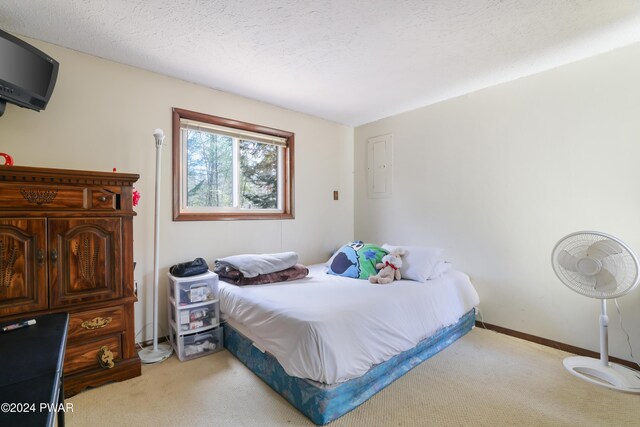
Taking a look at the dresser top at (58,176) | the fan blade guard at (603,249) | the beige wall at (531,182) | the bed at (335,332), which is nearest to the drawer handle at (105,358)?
the bed at (335,332)

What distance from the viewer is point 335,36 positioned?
1957 mm

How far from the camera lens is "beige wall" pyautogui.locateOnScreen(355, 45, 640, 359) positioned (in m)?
2.10

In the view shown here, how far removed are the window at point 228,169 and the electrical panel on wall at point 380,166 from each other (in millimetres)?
1073

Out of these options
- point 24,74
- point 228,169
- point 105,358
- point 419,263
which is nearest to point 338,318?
point 419,263

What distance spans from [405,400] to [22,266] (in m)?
2.28

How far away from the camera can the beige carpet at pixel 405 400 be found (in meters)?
1.54

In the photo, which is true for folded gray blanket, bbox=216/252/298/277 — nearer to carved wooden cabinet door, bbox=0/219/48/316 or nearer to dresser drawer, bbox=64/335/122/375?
dresser drawer, bbox=64/335/122/375

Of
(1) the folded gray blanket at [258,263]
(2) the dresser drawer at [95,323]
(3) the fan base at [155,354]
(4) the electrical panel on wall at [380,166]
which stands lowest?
(3) the fan base at [155,354]

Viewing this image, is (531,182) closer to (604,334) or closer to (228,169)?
(604,334)

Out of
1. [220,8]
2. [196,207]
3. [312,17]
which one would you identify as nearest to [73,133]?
[196,207]

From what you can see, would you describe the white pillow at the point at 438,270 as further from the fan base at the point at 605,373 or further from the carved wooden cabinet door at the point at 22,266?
the carved wooden cabinet door at the point at 22,266

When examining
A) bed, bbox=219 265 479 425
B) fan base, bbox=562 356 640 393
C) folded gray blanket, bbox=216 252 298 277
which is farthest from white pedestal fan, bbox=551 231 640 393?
folded gray blanket, bbox=216 252 298 277

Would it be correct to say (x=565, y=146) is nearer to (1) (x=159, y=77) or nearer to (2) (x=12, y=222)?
(1) (x=159, y=77)

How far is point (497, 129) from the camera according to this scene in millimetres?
2686
